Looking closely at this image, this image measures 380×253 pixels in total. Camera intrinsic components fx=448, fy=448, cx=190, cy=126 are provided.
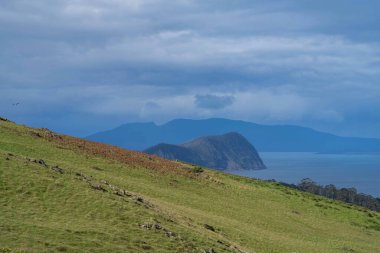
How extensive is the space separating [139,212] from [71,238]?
27.3 feet

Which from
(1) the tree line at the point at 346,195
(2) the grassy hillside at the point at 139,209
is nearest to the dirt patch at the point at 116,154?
(2) the grassy hillside at the point at 139,209

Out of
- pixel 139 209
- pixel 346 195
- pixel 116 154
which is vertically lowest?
pixel 139 209

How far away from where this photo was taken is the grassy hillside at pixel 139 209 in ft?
83.3

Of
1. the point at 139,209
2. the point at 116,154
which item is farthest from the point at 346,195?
the point at 139,209

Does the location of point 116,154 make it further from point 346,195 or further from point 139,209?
point 346,195

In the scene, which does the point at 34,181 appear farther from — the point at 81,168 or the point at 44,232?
the point at 81,168

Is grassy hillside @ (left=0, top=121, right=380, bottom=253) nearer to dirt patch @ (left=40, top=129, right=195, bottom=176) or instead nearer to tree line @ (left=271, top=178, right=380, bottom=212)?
dirt patch @ (left=40, top=129, right=195, bottom=176)

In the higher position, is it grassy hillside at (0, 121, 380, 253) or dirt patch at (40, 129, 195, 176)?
dirt patch at (40, 129, 195, 176)

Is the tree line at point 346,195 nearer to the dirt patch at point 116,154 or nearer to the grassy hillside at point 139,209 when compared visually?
the grassy hillside at point 139,209

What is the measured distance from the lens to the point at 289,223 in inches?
2037

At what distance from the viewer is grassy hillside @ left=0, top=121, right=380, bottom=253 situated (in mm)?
25375

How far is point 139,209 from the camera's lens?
32281mm

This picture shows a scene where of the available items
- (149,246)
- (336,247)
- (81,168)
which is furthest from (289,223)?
(149,246)

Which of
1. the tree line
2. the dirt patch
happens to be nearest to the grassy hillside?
the dirt patch
